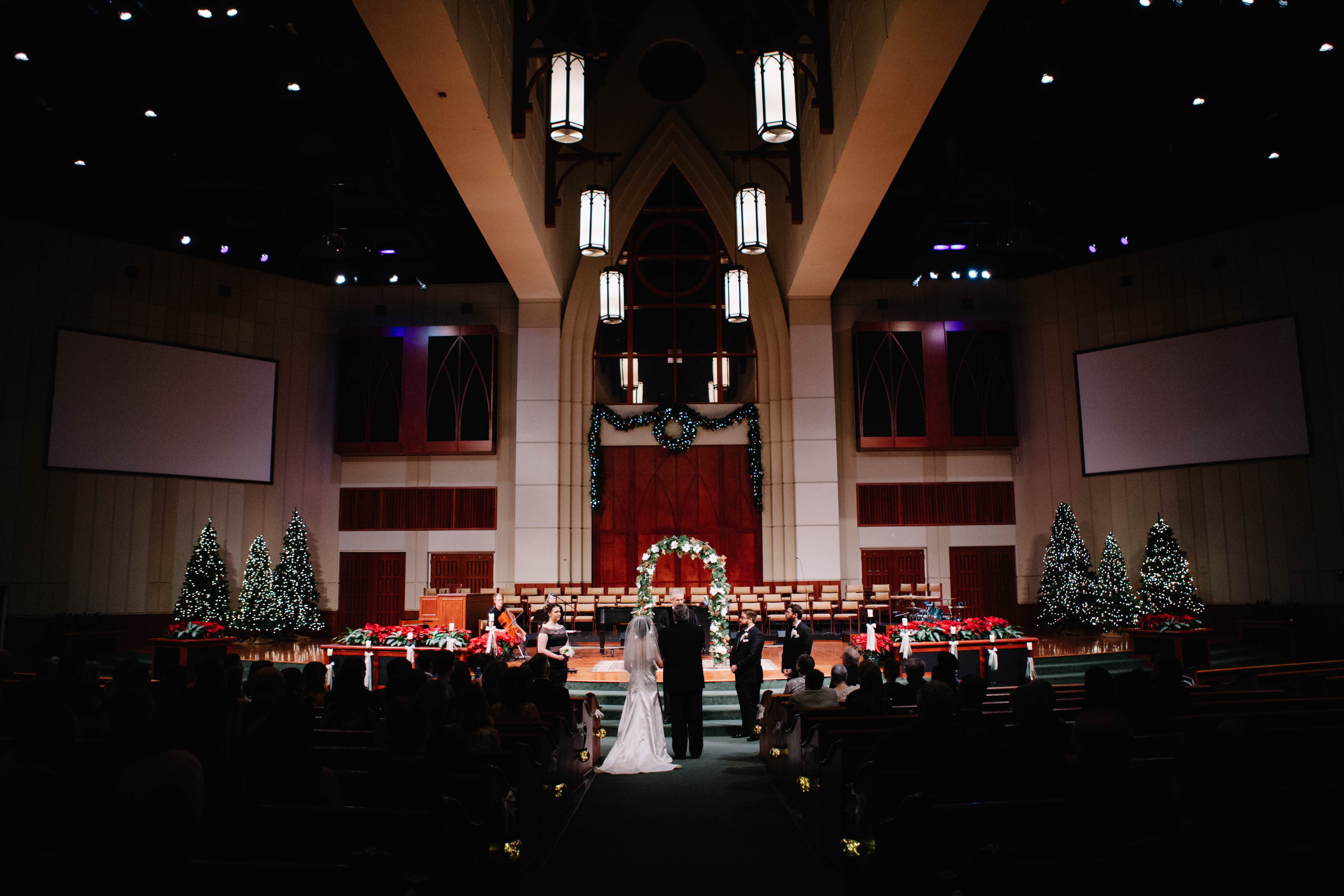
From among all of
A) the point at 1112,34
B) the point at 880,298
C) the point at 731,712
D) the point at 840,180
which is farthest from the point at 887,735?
the point at 880,298

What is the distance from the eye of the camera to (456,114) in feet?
29.2

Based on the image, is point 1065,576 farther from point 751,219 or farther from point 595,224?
point 595,224

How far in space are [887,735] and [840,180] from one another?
8067 mm

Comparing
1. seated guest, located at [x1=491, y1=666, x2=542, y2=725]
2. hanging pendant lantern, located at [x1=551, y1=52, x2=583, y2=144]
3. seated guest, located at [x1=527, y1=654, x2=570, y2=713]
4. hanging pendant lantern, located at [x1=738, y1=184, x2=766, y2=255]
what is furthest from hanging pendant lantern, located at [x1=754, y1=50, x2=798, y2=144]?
seated guest, located at [x1=491, y1=666, x2=542, y2=725]

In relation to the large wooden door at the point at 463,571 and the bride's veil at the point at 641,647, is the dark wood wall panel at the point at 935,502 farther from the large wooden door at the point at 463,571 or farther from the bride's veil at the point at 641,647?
the bride's veil at the point at 641,647

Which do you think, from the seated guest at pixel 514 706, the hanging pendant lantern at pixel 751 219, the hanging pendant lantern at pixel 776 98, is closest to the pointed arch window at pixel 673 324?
the hanging pendant lantern at pixel 751 219

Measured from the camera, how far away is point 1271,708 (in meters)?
5.41

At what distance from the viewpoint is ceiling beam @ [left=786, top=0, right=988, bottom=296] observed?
7305 mm

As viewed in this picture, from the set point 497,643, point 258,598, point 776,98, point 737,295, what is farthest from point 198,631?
point 776,98

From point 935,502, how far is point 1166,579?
4.21m

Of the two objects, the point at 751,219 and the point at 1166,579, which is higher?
the point at 751,219

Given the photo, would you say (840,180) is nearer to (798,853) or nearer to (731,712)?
(731,712)

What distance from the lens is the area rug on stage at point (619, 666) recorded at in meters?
11.2

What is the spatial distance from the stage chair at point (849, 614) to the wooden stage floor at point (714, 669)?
0.68 m
